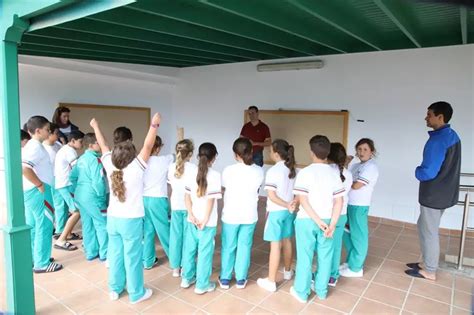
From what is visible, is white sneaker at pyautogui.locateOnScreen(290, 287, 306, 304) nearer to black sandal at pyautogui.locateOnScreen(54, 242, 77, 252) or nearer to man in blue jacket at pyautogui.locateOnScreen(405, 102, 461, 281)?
man in blue jacket at pyautogui.locateOnScreen(405, 102, 461, 281)

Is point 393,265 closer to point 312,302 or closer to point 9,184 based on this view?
point 312,302

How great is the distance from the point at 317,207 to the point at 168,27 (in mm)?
2438

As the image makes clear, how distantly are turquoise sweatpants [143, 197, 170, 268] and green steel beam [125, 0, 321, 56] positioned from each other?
1.71 m

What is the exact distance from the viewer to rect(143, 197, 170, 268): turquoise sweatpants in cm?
313

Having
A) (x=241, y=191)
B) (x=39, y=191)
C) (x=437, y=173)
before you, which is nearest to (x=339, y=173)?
(x=241, y=191)

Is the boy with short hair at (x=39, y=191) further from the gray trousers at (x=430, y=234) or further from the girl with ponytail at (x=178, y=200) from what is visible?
the gray trousers at (x=430, y=234)

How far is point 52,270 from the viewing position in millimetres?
3154

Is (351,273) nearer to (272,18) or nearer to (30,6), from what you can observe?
(272,18)

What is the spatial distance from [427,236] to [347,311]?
1.16m

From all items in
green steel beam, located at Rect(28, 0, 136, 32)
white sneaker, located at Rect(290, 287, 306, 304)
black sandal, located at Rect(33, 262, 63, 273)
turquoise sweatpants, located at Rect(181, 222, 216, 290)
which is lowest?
white sneaker, located at Rect(290, 287, 306, 304)

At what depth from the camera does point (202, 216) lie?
271 centimetres

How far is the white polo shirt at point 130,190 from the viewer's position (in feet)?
8.11

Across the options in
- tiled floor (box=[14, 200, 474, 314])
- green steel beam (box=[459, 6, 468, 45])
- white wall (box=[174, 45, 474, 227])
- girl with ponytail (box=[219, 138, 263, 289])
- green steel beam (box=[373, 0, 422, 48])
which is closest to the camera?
tiled floor (box=[14, 200, 474, 314])

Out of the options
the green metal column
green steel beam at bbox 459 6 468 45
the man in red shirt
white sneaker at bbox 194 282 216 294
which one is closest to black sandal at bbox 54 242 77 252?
the green metal column
